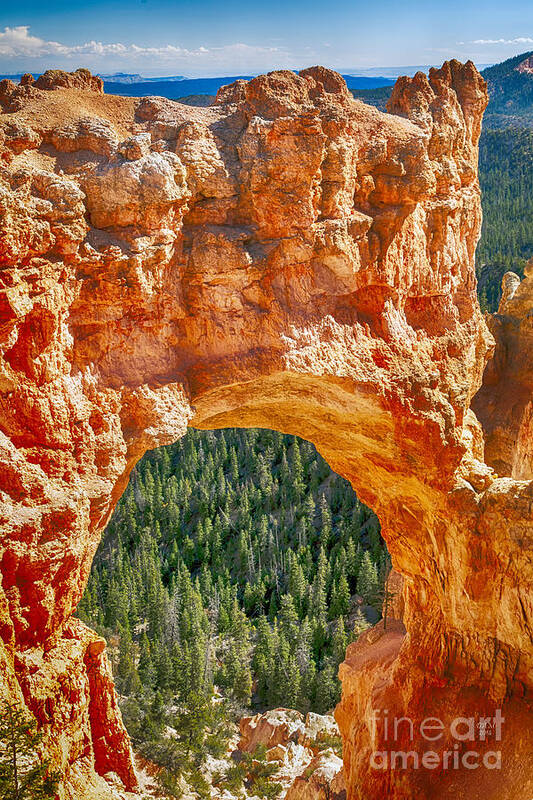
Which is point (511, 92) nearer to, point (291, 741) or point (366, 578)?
point (366, 578)

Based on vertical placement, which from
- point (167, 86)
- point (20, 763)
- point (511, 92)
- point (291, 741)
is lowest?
point (291, 741)

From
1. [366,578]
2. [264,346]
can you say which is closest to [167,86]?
[264,346]

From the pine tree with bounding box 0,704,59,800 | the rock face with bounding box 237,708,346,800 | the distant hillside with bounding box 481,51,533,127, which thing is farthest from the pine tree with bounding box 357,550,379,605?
the distant hillside with bounding box 481,51,533,127

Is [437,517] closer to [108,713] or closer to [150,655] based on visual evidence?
→ [108,713]

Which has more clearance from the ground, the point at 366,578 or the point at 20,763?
the point at 20,763

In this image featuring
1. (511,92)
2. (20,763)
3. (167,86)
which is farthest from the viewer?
(511,92)

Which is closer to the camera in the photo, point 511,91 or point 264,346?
point 264,346

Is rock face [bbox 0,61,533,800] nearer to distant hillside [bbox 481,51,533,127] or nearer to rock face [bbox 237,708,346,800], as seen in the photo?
rock face [bbox 237,708,346,800]

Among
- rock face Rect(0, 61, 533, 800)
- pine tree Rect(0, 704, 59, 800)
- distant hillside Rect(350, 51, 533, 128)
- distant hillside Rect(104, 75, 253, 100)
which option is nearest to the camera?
pine tree Rect(0, 704, 59, 800)
